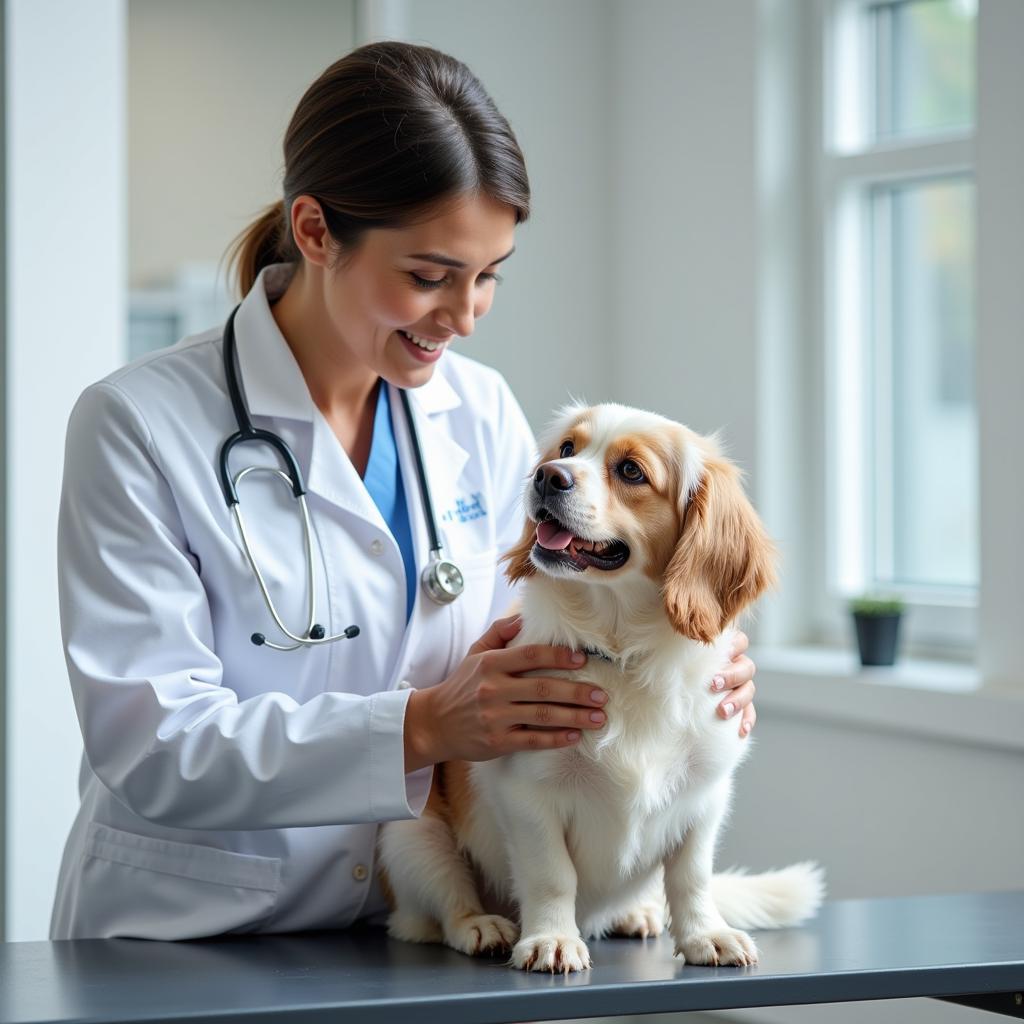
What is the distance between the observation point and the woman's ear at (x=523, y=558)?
1434 mm

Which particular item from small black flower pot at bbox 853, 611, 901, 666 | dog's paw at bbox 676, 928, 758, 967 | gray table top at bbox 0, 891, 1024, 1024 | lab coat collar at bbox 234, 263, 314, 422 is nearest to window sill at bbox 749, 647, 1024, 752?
small black flower pot at bbox 853, 611, 901, 666

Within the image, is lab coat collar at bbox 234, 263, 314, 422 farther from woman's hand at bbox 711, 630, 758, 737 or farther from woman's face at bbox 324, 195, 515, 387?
woman's hand at bbox 711, 630, 758, 737

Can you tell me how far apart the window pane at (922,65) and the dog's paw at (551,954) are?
226 cm

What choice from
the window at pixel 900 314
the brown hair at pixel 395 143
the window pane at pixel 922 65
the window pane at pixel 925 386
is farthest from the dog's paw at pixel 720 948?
the window pane at pixel 922 65

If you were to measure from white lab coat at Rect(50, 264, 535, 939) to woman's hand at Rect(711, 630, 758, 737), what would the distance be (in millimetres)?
332

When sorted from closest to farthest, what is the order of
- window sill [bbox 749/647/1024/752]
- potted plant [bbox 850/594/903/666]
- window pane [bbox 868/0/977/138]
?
window sill [bbox 749/647/1024/752], potted plant [bbox 850/594/903/666], window pane [bbox 868/0/977/138]

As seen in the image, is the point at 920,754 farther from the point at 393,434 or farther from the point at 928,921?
the point at 393,434

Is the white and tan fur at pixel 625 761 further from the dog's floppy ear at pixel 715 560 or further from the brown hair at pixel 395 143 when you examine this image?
the brown hair at pixel 395 143

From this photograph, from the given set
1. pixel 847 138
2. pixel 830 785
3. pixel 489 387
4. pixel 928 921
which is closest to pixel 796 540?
pixel 830 785

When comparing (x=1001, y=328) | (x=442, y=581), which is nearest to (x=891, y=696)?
(x=1001, y=328)

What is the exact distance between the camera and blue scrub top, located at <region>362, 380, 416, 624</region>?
1.62 meters

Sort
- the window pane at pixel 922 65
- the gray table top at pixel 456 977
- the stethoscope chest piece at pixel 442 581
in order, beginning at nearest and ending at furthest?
the gray table top at pixel 456 977 → the stethoscope chest piece at pixel 442 581 → the window pane at pixel 922 65

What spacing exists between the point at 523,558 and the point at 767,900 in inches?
18.5

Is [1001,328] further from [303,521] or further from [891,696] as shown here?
[303,521]
